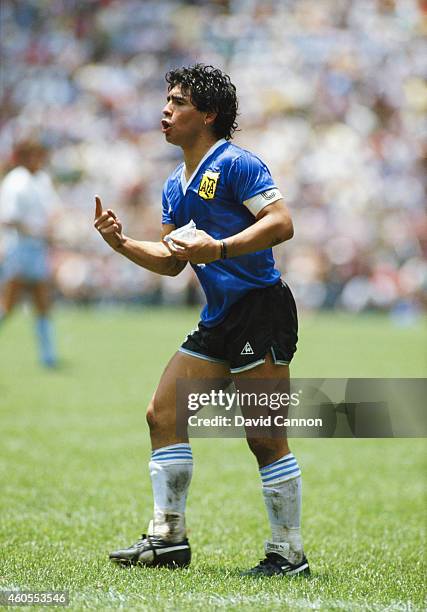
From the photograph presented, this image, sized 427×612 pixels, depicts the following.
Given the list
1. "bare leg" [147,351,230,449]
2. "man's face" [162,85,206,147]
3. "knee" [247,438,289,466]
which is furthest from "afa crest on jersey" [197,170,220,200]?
"knee" [247,438,289,466]

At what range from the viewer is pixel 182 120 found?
12.6 feet

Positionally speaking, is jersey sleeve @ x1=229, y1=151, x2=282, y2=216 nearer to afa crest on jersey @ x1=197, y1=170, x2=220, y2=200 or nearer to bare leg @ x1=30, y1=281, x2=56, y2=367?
afa crest on jersey @ x1=197, y1=170, x2=220, y2=200

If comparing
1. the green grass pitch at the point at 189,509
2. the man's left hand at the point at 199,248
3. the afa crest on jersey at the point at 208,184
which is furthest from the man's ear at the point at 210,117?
the green grass pitch at the point at 189,509

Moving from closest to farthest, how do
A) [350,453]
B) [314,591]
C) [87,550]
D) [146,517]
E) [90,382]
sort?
[314,591] < [87,550] < [146,517] < [350,453] < [90,382]

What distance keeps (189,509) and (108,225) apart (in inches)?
83.8

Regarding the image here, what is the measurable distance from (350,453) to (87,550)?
3.36 meters

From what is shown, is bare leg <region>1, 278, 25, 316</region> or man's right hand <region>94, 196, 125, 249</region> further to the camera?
bare leg <region>1, 278, 25, 316</region>

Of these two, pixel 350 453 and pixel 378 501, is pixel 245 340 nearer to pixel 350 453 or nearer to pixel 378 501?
pixel 378 501

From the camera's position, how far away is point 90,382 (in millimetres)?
10234

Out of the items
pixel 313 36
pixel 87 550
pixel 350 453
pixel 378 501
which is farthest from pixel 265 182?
pixel 313 36

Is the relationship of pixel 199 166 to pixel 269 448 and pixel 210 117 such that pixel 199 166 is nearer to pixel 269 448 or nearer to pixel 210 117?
pixel 210 117

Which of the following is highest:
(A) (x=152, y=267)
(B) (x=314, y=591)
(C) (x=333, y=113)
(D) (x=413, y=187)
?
(C) (x=333, y=113)

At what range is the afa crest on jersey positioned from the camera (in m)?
3.74

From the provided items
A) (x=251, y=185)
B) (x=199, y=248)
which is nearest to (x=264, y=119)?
(x=251, y=185)
